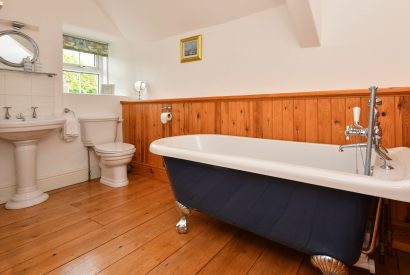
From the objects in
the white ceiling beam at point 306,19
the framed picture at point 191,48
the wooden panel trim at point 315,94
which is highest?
the framed picture at point 191,48

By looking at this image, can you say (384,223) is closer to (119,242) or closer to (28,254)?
(119,242)

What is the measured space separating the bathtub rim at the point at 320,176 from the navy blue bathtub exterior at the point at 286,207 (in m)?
0.08

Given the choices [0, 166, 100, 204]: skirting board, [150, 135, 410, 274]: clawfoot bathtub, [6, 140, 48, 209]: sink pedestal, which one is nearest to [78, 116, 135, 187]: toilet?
[0, 166, 100, 204]: skirting board

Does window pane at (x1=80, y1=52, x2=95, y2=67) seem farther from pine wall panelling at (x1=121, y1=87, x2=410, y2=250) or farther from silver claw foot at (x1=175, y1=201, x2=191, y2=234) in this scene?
silver claw foot at (x1=175, y1=201, x2=191, y2=234)

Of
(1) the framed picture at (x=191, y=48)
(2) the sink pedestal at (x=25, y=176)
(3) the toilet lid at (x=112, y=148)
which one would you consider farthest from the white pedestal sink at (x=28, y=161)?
(1) the framed picture at (x=191, y=48)

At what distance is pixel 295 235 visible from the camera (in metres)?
1.10

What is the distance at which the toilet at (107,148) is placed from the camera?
7.91 feet

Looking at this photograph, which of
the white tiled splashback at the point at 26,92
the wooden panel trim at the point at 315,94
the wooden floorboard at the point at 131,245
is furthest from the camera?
the white tiled splashback at the point at 26,92

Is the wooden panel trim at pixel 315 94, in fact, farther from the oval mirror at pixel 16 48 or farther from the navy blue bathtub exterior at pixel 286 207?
the oval mirror at pixel 16 48

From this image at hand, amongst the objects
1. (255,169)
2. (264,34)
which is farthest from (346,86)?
(255,169)

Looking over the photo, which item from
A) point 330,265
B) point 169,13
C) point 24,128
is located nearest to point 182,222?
point 330,265

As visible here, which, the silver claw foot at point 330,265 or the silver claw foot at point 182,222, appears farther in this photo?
the silver claw foot at point 182,222

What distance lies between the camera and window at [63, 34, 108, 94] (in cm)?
288

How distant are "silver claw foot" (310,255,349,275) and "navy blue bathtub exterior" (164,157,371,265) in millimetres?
21
